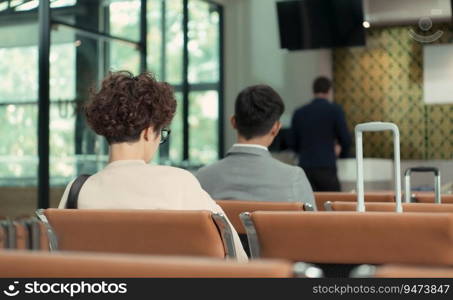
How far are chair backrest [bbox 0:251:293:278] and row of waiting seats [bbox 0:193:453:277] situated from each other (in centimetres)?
59

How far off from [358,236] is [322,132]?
4.38m

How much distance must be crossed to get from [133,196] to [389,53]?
9340 millimetres

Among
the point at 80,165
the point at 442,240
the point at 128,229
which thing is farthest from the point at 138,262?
the point at 80,165

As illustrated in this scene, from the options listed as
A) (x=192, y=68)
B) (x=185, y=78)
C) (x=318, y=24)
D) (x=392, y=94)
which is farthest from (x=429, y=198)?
(x=392, y=94)

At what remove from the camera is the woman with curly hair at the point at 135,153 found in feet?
5.82

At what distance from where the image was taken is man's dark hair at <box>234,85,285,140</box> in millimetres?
3043

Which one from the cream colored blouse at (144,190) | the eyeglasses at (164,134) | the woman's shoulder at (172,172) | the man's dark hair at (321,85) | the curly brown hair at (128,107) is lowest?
the cream colored blouse at (144,190)

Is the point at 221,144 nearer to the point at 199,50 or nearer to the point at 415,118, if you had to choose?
the point at 199,50

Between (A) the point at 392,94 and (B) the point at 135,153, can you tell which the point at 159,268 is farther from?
(A) the point at 392,94

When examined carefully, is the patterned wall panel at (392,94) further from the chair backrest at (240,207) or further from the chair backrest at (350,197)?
the chair backrest at (240,207)

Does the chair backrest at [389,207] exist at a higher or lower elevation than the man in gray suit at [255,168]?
lower

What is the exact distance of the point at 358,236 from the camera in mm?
1477

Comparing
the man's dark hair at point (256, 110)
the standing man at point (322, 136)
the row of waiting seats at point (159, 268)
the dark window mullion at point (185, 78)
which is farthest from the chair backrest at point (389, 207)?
the dark window mullion at point (185, 78)

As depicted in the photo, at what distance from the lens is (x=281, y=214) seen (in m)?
1.52
